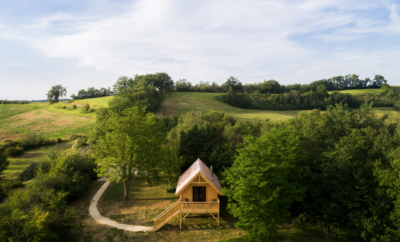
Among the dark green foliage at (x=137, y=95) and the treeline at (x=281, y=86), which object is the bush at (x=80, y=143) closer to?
the dark green foliage at (x=137, y=95)

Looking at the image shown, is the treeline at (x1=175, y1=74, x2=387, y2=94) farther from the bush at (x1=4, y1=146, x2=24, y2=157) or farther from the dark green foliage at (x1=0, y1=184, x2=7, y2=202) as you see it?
the dark green foliage at (x1=0, y1=184, x2=7, y2=202)

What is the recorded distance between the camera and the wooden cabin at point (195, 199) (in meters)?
17.0

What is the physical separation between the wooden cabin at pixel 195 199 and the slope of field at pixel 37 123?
38.5 m

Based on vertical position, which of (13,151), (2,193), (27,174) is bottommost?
(2,193)

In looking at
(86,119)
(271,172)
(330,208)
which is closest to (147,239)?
(271,172)

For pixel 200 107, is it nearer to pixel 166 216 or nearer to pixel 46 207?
pixel 166 216

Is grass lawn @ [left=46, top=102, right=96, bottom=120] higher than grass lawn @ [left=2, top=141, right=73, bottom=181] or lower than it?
higher

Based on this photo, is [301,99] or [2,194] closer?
[2,194]

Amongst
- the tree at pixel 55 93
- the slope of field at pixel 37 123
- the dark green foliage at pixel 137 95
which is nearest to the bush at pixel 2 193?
the dark green foliage at pixel 137 95

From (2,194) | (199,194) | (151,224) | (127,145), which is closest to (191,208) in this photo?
(199,194)

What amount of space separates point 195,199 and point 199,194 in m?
0.59

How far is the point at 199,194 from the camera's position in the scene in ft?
Result: 60.3

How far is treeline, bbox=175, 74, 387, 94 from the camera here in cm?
7302

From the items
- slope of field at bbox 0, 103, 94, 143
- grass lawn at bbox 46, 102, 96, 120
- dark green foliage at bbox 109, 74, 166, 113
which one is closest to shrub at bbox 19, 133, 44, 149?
slope of field at bbox 0, 103, 94, 143
